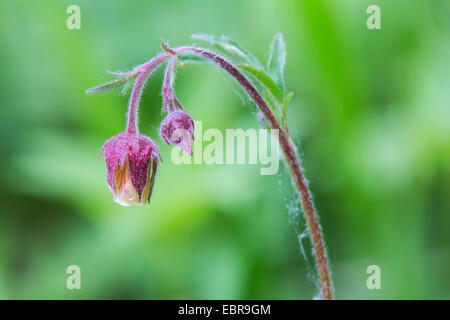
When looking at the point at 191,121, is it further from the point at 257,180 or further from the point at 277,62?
the point at 257,180

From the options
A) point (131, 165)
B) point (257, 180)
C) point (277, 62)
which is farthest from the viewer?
point (257, 180)

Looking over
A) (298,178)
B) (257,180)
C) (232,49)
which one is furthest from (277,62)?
(257,180)

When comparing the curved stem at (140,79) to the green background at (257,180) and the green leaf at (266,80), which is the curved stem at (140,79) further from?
the green background at (257,180)

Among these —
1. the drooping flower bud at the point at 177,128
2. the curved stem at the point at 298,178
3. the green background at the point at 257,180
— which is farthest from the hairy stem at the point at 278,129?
the green background at the point at 257,180

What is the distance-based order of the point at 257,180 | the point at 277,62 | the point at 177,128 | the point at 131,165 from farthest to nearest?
the point at 257,180, the point at 277,62, the point at 131,165, the point at 177,128

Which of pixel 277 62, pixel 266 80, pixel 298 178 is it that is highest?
pixel 277 62

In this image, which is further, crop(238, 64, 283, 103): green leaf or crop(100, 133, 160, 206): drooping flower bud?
crop(100, 133, 160, 206): drooping flower bud

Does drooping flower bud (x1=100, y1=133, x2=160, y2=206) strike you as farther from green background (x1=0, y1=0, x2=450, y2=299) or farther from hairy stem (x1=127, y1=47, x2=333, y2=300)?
green background (x1=0, y1=0, x2=450, y2=299)

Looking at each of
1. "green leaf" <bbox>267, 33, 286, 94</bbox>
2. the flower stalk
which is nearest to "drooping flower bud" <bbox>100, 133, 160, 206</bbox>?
the flower stalk
